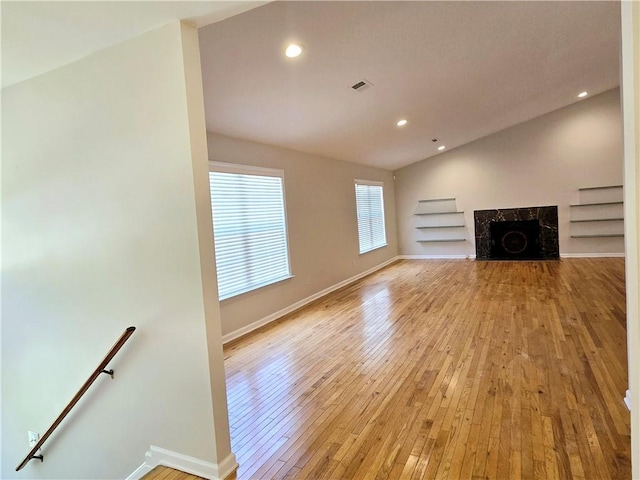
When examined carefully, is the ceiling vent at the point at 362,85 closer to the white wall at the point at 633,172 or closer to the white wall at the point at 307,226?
the white wall at the point at 307,226

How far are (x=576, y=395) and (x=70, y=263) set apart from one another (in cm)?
352

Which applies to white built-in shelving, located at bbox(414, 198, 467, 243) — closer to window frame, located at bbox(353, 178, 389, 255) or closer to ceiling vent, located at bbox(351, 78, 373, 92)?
window frame, located at bbox(353, 178, 389, 255)

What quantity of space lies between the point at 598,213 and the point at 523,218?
55.8 inches

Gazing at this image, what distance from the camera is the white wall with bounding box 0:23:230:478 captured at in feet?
6.29

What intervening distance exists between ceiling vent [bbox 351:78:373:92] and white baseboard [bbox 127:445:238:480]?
3.46 metres

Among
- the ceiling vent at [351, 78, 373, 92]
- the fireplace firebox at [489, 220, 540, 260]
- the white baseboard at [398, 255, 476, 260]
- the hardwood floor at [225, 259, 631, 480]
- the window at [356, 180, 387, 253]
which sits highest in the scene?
the ceiling vent at [351, 78, 373, 92]

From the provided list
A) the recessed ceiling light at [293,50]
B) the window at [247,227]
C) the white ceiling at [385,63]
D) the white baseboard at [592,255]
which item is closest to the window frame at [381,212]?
the white ceiling at [385,63]

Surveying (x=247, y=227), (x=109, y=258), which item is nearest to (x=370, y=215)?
(x=247, y=227)

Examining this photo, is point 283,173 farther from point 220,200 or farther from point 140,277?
point 140,277

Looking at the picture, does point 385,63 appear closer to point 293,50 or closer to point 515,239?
point 293,50

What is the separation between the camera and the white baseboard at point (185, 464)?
195 cm

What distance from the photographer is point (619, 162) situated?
24.8 ft

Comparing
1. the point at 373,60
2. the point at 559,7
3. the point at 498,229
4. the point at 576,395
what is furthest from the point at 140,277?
the point at 498,229

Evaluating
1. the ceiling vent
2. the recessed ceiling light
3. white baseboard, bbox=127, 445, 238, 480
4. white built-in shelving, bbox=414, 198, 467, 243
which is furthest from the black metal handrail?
white built-in shelving, bbox=414, 198, 467, 243
